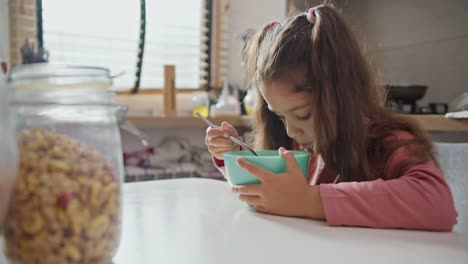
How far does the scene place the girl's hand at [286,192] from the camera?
64 centimetres

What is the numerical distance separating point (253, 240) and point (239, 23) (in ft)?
7.34

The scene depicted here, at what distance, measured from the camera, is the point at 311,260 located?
0.45m

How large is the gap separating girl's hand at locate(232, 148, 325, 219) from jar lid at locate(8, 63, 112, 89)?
0.32 meters

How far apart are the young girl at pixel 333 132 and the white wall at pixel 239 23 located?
5.16ft

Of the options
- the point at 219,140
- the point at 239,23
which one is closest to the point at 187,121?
the point at 239,23

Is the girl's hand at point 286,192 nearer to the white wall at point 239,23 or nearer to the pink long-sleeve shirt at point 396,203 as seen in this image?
the pink long-sleeve shirt at point 396,203

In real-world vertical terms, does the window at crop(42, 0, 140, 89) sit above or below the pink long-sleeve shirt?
above

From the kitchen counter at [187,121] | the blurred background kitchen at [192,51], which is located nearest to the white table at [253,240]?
the kitchen counter at [187,121]

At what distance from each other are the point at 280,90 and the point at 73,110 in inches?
20.4

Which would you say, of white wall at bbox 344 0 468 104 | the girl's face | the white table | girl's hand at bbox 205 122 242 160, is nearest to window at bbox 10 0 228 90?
white wall at bbox 344 0 468 104

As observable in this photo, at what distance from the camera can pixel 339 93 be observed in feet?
2.70

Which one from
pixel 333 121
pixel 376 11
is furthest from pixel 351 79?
pixel 376 11

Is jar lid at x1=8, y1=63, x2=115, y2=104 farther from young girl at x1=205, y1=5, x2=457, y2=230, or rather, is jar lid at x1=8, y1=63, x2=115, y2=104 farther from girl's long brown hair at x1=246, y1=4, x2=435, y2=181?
girl's long brown hair at x1=246, y1=4, x2=435, y2=181

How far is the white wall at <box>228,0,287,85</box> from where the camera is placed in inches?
97.7
